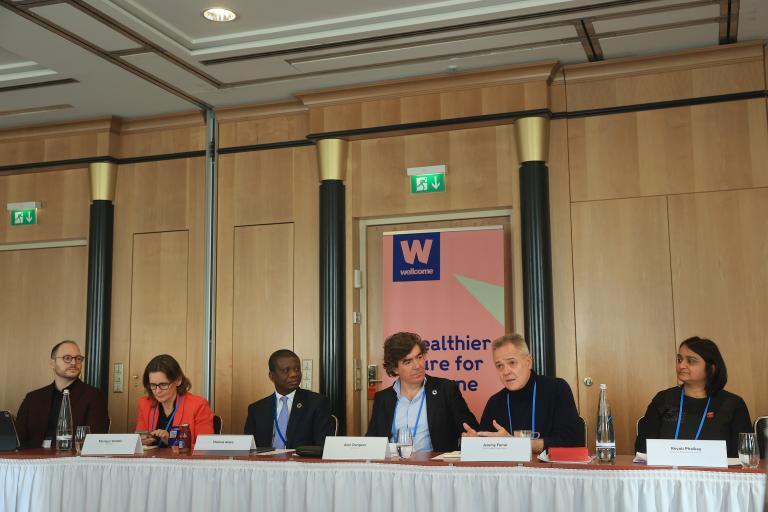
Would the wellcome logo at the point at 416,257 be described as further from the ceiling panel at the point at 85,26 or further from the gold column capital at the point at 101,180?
the gold column capital at the point at 101,180

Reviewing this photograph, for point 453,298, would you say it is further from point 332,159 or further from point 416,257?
point 332,159

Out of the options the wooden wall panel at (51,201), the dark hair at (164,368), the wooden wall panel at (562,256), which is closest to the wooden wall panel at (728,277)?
the wooden wall panel at (562,256)

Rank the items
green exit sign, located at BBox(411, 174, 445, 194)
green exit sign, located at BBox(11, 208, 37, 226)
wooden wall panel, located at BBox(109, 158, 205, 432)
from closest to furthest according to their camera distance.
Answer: green exit sign, located at BBox(411, 174, 445, 194), wooden wall panel, located at BBox(109, 158, 205, 432), green exit sign, located at BBox(11, 208, 37, 226)

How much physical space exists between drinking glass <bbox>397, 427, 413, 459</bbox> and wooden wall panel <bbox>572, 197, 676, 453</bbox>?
85.6 inches

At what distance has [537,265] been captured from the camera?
5.63 m

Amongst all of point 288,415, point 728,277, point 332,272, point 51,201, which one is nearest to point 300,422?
point 288,415

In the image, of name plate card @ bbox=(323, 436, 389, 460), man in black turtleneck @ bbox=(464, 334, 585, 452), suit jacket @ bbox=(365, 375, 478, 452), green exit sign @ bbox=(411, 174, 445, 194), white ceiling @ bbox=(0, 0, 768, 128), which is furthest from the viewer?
green exit sign @ bbox=(411, 174, 445, 194)

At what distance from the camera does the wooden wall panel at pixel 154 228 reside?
22.0 feet

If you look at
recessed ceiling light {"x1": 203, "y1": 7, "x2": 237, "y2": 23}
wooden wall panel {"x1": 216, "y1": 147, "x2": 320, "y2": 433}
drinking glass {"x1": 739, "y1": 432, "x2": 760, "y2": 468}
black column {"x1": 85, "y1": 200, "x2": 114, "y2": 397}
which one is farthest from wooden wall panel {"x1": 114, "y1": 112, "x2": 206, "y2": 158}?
drinking glass {"x1": 739, "y1": 432, "x2": 760, "y2": 468}

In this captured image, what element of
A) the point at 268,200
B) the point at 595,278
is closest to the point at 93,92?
the point at 268,200

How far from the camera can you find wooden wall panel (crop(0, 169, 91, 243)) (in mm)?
7098

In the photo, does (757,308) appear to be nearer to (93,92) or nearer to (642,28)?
(642,28)

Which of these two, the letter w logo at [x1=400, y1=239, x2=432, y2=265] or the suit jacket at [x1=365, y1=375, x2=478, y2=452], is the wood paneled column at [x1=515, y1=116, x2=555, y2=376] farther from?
the suit jacket at [x1=365, y1=375, x2=478, y2=452]

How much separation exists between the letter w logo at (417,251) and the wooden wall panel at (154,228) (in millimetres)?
1695
